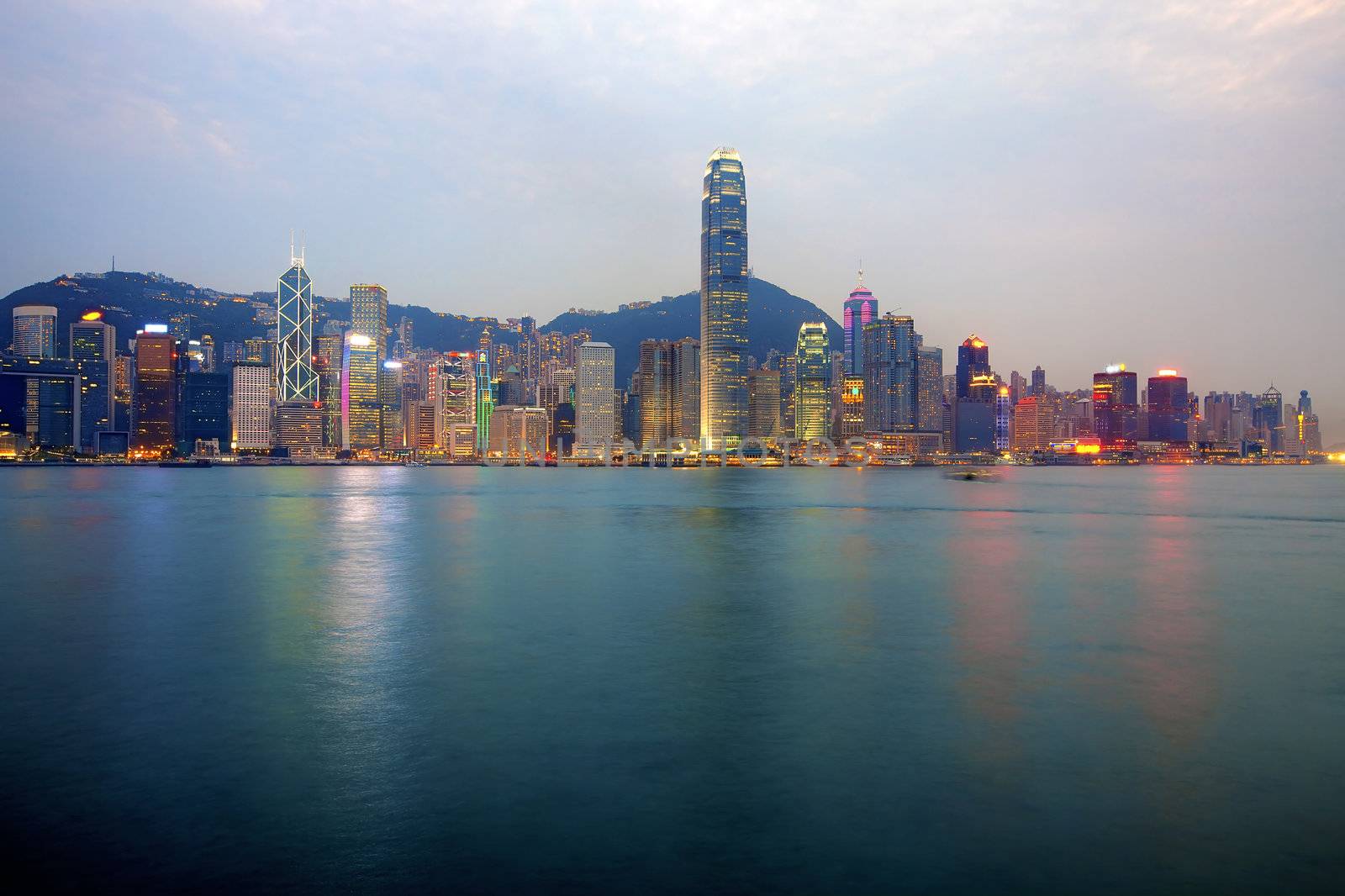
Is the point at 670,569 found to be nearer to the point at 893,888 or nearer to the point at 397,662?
the point at 397,662

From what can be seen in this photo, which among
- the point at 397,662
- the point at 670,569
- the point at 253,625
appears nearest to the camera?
the point at 397,662

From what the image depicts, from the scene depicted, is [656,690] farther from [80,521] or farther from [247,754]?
[80,521]

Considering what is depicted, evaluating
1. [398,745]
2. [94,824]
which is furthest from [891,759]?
[94,824]

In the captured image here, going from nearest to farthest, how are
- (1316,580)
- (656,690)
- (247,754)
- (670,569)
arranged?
(247,754) < (656,690) < (1316,580) < (670,569)

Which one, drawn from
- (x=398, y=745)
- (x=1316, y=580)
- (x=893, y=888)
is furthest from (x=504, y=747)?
(x=1316, y=580)

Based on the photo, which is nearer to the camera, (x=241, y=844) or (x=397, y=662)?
(x=241, y=844)

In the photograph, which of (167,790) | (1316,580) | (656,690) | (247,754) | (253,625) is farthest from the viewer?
(1316,580)
